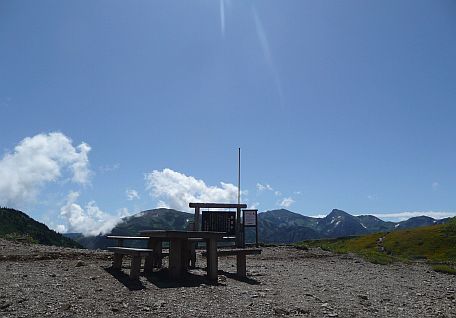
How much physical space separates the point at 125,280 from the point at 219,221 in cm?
832

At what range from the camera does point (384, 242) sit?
110 m

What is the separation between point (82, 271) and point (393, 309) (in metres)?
8.58

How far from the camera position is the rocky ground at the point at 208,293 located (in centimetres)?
866

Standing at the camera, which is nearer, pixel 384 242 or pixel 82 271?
pixel 82 271

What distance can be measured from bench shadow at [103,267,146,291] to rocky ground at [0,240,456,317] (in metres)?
0.02

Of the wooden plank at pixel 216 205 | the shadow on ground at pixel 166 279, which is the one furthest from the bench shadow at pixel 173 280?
the wooden plank at pixel 216 205

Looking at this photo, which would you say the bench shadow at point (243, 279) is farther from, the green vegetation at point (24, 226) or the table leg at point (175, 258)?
the green vegetation at point (24, 226)

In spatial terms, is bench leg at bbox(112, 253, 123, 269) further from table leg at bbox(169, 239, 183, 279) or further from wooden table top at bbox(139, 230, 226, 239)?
table leg at bbox(169, 239, 183, 279)

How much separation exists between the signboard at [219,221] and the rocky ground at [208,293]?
384 cm

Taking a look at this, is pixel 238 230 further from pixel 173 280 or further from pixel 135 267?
pixel 135 267

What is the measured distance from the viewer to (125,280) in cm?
1170

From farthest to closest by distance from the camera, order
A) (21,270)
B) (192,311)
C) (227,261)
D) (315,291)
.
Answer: (227,261) < (21,270) < (315,291) < (192,311)

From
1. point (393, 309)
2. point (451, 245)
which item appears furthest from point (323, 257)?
point (451, 245)

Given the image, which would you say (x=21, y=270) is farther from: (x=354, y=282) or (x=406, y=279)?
(x=406, y=279)
